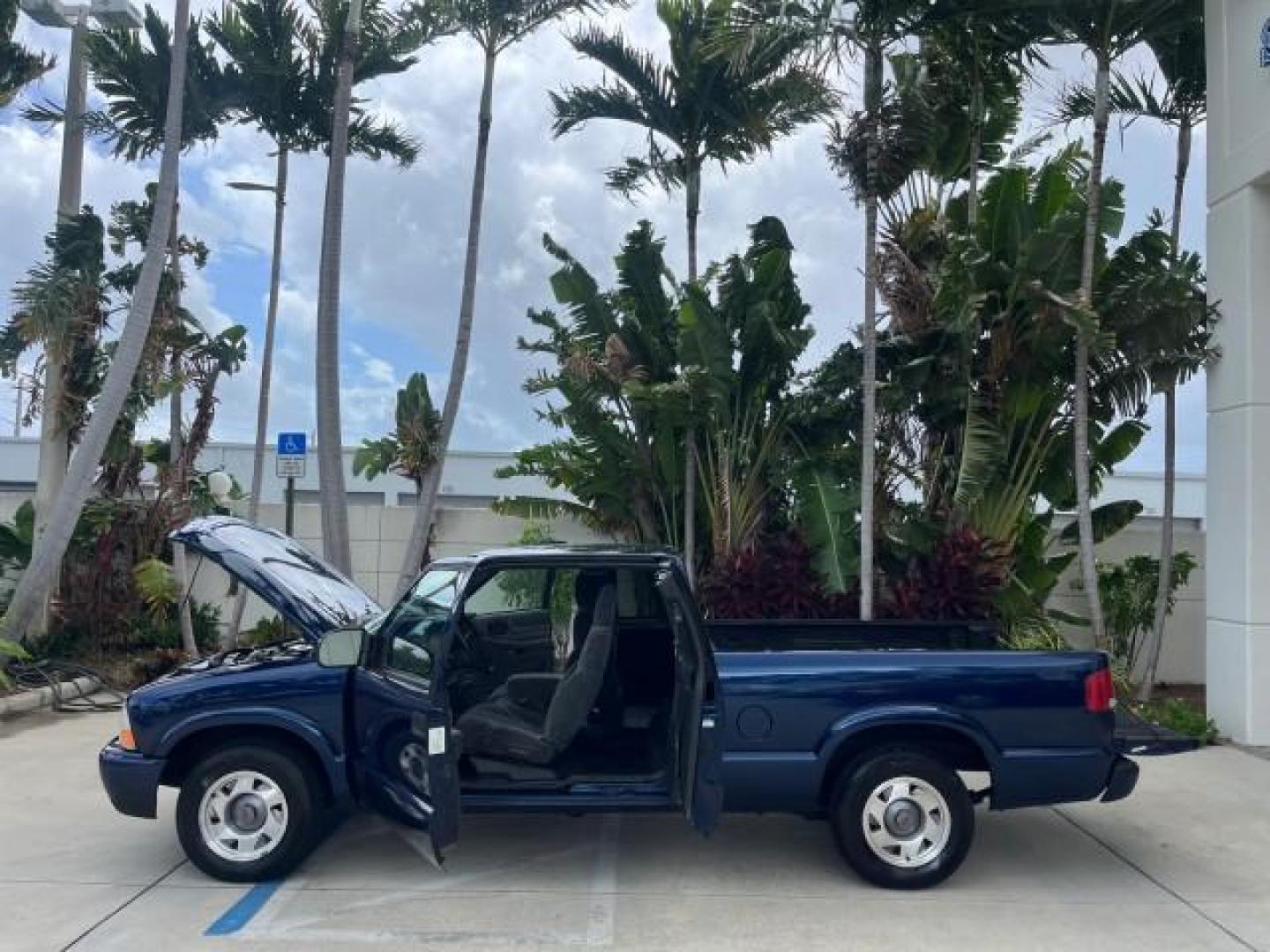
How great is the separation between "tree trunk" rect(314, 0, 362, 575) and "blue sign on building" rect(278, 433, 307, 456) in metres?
0.31

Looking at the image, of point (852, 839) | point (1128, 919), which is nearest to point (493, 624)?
point (852, 839)

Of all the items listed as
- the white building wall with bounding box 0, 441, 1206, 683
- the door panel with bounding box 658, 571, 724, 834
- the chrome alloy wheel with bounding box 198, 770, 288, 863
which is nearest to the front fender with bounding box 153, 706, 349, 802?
the chrome alloy wheel with bounding box 198, 770, 288, 863

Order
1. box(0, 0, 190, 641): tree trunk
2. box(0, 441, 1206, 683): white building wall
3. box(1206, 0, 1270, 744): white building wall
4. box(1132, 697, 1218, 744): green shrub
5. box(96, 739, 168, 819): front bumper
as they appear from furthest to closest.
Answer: box(0, 441, 1206, 683): white building wall < box(0, 0, 190, 641): tree trunk < box(1132, 697, 1218, 744): green shrub < box(1206, 0, 1270, 744): white building wall < box(96, 739, 168, 819): front bumper

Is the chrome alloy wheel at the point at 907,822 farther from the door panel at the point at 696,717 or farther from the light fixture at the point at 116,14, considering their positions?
the light fixture at the point at 116,14

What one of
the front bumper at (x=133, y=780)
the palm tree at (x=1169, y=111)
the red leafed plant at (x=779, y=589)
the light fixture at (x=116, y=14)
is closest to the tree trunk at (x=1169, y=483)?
the palm tree at (x=1169, y=111)

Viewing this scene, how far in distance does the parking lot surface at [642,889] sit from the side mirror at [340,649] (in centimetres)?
116

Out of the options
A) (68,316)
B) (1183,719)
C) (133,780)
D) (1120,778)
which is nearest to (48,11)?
(68,316)

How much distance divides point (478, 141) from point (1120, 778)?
10.7 m

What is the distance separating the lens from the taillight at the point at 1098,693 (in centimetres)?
580

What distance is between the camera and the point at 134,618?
527 inches

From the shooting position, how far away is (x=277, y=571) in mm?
6195

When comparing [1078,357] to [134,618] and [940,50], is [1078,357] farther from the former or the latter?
[134,618]

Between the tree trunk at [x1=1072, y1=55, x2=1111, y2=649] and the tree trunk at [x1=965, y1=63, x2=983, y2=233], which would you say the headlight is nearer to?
the tree trunk at [x1=1072, y1=55, x2=1111, y2=649]

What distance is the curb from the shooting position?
10.8m
